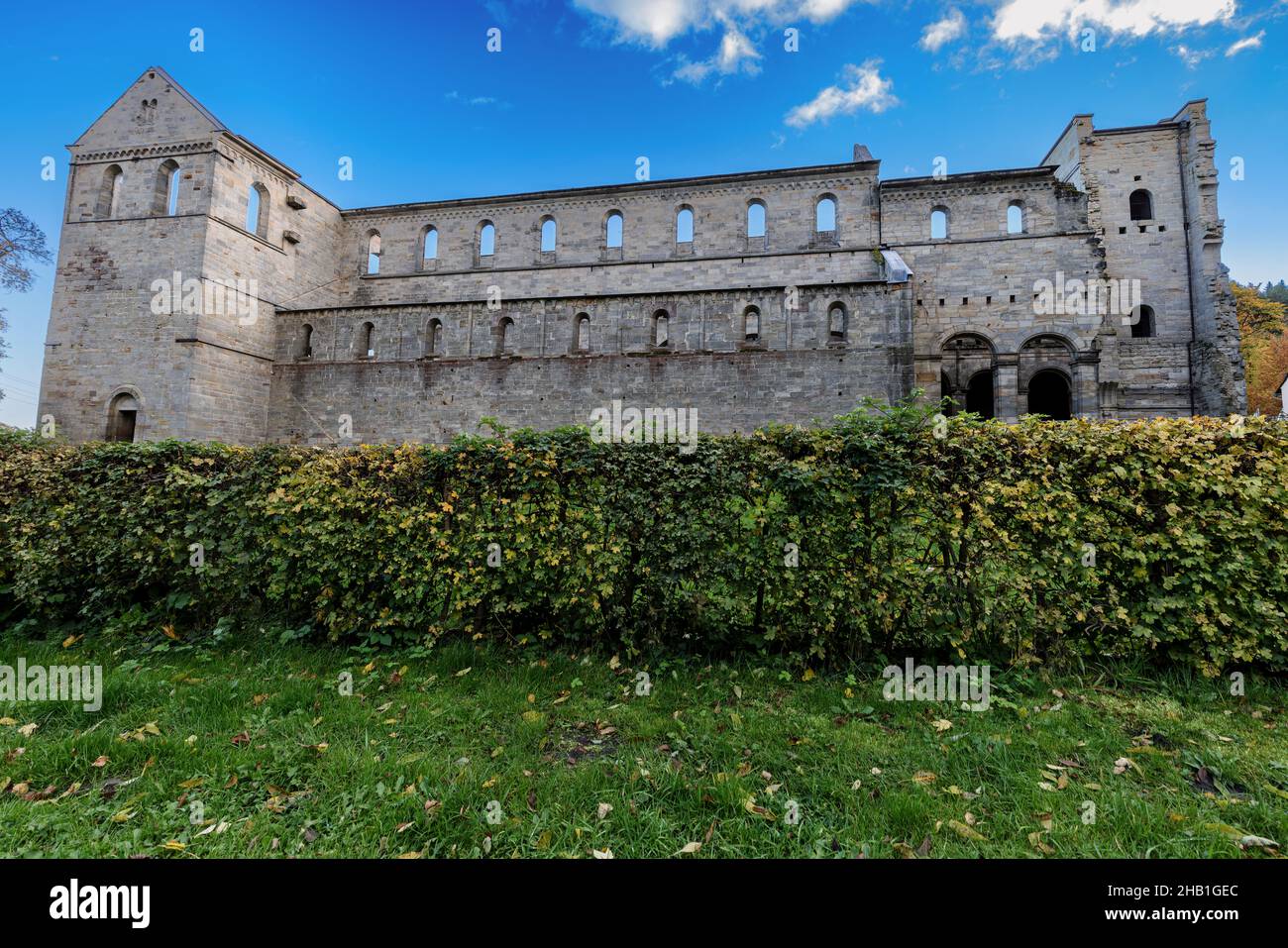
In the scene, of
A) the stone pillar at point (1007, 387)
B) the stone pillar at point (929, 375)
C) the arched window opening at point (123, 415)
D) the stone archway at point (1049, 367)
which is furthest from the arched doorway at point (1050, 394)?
the arched window opening at point (123, 415)

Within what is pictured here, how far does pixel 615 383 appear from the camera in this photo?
18.4 metres

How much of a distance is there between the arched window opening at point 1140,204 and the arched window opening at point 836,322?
707 inches

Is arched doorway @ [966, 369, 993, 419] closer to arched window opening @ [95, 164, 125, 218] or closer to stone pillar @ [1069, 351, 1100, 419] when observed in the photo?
stone pillar @ [1069, 351, 1100, 419]

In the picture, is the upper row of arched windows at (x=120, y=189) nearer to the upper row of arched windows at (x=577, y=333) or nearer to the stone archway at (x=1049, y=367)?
the upper row of arched windows at (x=577, y=333)

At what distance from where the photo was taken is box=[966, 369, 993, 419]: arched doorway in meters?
22.8

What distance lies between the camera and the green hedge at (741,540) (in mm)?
4164

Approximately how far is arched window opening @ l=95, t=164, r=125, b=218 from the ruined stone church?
0.08 metres

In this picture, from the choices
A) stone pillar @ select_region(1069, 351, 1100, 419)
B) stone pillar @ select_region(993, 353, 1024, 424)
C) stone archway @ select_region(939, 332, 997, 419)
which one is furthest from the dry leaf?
stone pillar @ select_region(1069, 351, 1100, 419)

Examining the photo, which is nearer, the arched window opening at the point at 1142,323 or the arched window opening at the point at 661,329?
the arched window opening at the point at 661,329

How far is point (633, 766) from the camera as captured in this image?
3115 millimetres

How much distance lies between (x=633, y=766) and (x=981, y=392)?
25.8 meters

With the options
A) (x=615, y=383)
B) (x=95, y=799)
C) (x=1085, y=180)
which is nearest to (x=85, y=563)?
(x=95, y=799)
